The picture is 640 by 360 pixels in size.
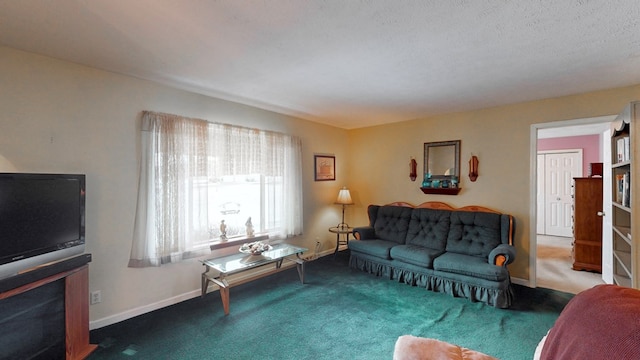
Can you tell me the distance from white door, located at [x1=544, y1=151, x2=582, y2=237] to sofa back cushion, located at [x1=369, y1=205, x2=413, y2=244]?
15.1 ft

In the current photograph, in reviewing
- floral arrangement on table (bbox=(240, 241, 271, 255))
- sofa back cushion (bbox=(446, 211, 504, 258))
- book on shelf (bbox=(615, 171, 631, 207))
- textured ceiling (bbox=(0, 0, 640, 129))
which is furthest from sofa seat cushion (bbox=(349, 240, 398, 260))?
book on shelf (bbox=(615, 171, 631, 207))

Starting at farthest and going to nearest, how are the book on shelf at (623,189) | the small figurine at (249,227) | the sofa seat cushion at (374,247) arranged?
the sofa seat cushion at (374,247), the small figurine at (249,227), the book on shelf at (623,189)

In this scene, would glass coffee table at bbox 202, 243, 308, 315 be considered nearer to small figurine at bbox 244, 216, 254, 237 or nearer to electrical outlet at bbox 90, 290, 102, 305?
small figurine at bbox 244, 216, 254, 237

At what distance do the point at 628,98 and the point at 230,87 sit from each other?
4.37m

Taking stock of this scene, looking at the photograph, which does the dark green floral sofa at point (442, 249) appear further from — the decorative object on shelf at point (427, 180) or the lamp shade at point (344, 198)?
the lamp shade at point (344, 198)

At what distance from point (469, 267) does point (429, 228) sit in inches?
39.1

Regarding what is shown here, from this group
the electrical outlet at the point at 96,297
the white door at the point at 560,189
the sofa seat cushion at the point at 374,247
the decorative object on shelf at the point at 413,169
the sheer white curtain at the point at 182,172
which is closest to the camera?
the electrical outlet at the point at 96,297

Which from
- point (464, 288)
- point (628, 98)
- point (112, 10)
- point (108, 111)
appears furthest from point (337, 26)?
point (628, 98)

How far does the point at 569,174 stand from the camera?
6344 mm

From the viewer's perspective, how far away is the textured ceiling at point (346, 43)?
5.35ft

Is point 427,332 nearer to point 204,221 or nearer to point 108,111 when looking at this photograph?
point 204,221

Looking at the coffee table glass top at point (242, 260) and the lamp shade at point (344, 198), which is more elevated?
the lamp shade at point (344, 198)

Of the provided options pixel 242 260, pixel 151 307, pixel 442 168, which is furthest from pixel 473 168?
pixel 151 307

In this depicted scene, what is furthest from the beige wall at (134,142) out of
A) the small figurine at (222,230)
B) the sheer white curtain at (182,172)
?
the small figurine at (222,230)
